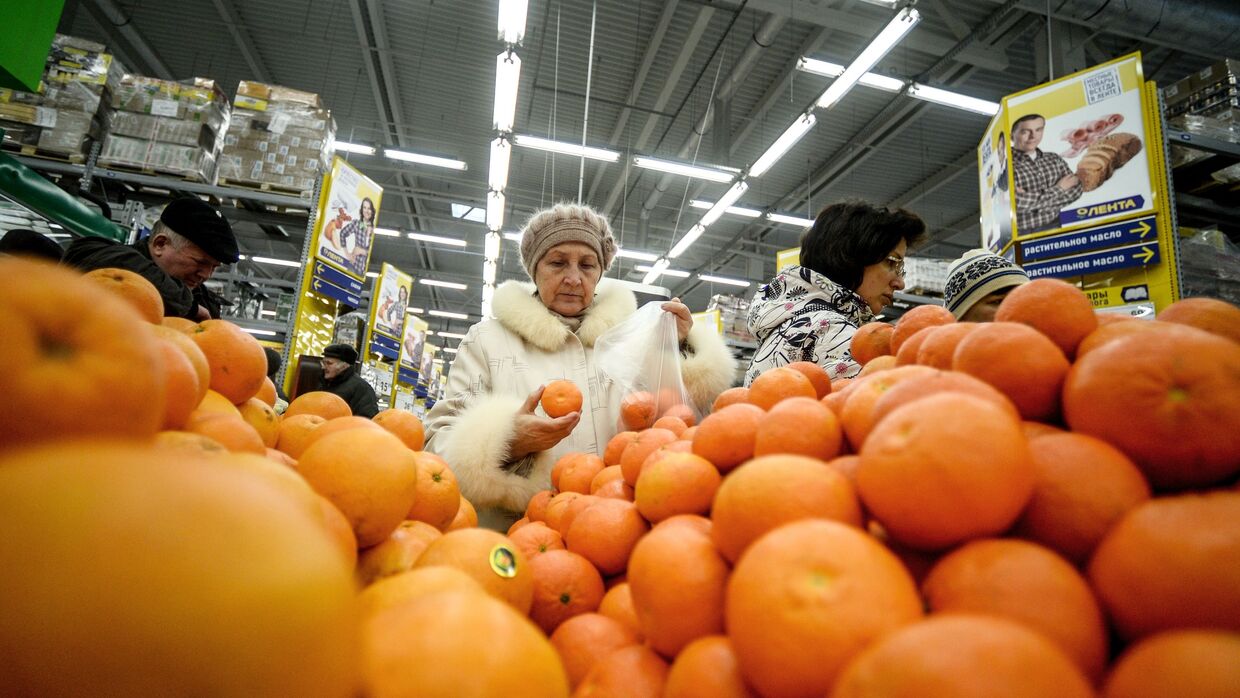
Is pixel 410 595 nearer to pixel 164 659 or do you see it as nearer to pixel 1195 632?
pixel 164 659

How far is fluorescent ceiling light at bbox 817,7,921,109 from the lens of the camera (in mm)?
5328

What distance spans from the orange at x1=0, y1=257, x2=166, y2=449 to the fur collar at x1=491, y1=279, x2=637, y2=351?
6.29ft

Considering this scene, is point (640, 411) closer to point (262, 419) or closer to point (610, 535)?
point (610, 535)

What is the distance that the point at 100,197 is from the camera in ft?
17.3

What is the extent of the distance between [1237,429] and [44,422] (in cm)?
113

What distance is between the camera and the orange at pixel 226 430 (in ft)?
2.63

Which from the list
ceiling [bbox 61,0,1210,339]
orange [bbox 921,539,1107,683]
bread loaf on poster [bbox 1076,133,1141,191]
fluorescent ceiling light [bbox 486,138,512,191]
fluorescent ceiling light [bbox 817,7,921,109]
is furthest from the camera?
ceiling [bbox 61,0,1210,339]

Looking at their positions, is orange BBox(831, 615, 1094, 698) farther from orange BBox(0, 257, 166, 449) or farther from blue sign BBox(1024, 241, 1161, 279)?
blue sign BBox(1024, 241, 1161, 279)

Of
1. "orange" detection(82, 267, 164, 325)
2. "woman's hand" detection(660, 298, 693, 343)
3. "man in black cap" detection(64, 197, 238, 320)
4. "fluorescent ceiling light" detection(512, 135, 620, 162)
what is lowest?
"orange" detection(82, 267, 164, 325)

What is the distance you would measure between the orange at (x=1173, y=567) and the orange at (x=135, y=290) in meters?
A: 1.37

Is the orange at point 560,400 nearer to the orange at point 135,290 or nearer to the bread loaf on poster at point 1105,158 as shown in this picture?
the orange at point 135,290

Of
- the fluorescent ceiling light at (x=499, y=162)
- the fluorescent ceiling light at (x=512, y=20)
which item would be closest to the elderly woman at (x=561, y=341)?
the fluorescent ceiling light at (x=512, y=20)

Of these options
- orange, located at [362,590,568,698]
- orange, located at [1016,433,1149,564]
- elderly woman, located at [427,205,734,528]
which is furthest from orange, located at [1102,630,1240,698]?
elderly woman, located at [427,205,734,528]

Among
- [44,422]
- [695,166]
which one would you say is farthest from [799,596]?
[695,166]
